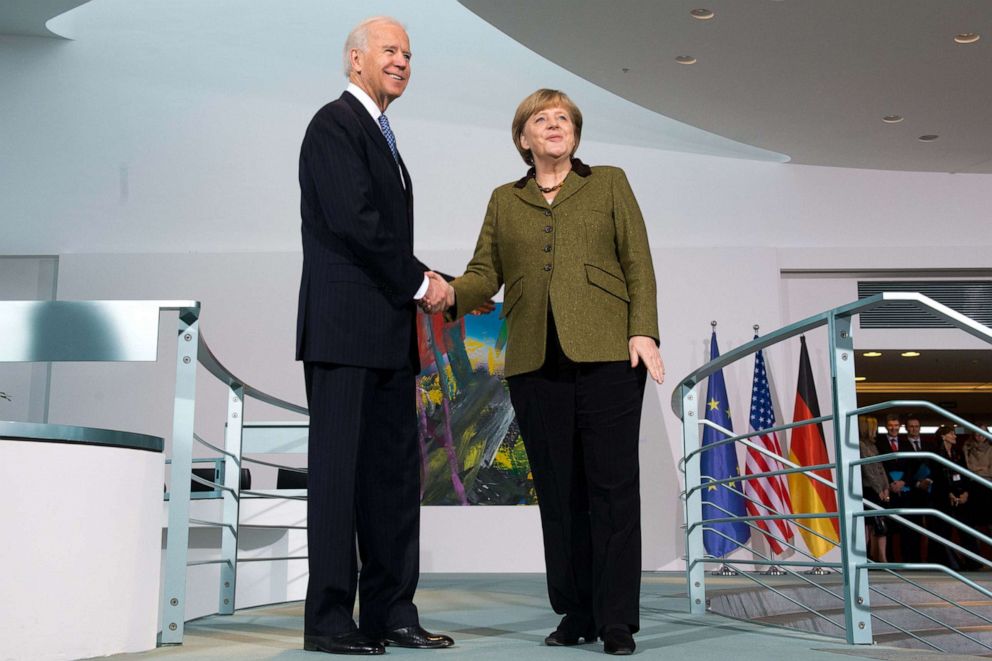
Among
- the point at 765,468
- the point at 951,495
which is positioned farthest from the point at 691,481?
the point at 951,495

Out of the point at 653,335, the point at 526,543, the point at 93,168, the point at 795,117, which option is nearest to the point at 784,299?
the point at 795,117

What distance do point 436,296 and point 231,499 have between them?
133cm

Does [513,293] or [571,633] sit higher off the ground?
[513,293]

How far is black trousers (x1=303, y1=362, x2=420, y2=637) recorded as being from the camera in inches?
85.7

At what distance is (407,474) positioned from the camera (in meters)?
2.36

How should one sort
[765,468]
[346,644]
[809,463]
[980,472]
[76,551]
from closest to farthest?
[76,551], [346,644], [765,468], [809,463], [980,472]

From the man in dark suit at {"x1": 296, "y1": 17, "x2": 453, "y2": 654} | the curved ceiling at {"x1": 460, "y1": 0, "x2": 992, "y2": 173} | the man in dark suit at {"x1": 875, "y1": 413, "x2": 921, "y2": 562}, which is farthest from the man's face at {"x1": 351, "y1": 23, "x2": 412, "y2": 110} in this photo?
the man in dark suit at {"x1": 875, "y1": 413, "x2": 921, "y2": 562}

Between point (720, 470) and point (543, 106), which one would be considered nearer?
point (543, 106)

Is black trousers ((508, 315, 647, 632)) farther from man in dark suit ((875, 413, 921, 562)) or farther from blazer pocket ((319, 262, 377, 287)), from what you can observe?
man in dark suit ((875, 413, 921, 562))

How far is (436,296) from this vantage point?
238 centimetres

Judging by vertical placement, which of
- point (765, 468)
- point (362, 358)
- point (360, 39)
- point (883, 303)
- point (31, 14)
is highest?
point (31, 14)

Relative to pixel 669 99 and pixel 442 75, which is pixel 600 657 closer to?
pixel 669 99

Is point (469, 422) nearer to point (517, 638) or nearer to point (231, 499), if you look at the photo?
point (231, 499)

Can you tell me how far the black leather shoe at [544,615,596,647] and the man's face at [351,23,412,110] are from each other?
1.30 meters
